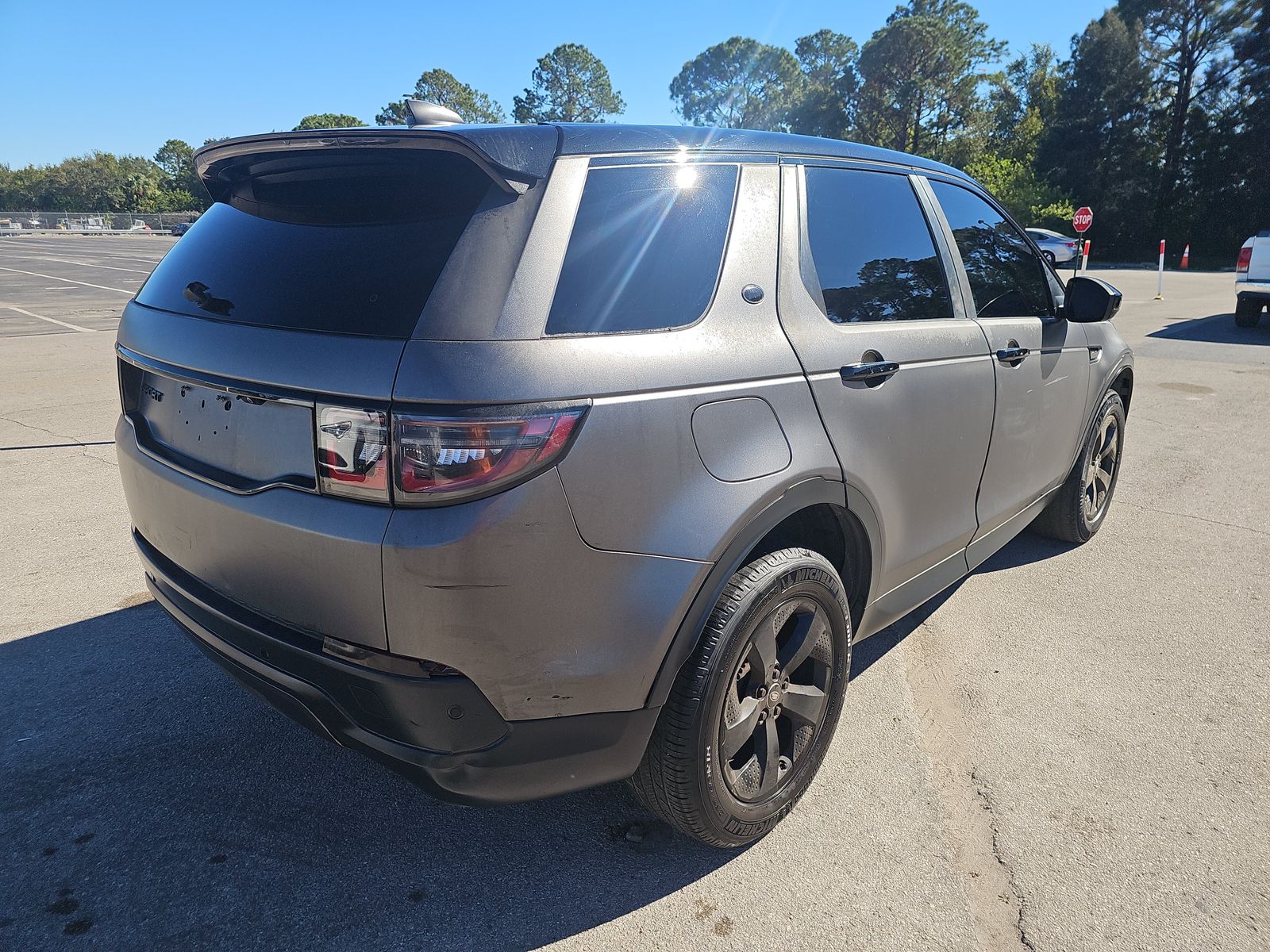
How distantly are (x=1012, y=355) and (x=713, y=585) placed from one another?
191 centimetres

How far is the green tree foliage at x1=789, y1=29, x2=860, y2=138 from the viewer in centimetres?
6812

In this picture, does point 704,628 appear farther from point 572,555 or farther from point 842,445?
point 842,445

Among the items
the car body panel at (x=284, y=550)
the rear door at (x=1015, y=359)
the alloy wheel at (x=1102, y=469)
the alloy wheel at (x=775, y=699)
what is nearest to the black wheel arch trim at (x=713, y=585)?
the alloy wheel at (x=775, y=699)

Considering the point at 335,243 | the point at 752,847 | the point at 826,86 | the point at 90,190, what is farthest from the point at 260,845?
the point at 90,190

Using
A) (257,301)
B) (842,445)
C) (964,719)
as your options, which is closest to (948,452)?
(842,445)

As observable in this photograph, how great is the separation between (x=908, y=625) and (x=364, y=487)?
8.90 feet

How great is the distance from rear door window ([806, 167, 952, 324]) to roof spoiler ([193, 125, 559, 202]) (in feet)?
2.91

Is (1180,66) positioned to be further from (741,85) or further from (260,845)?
(741,85)

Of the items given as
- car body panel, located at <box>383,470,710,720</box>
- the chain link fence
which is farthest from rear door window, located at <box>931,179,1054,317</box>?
the chain link fence

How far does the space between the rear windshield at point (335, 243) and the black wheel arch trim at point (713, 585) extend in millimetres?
874

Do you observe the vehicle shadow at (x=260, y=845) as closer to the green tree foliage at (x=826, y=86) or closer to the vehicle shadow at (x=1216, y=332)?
the vehicle shadow at (x=1216, y=332)

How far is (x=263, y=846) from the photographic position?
226 cm

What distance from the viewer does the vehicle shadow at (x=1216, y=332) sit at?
12727mm

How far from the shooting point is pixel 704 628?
200 cm
